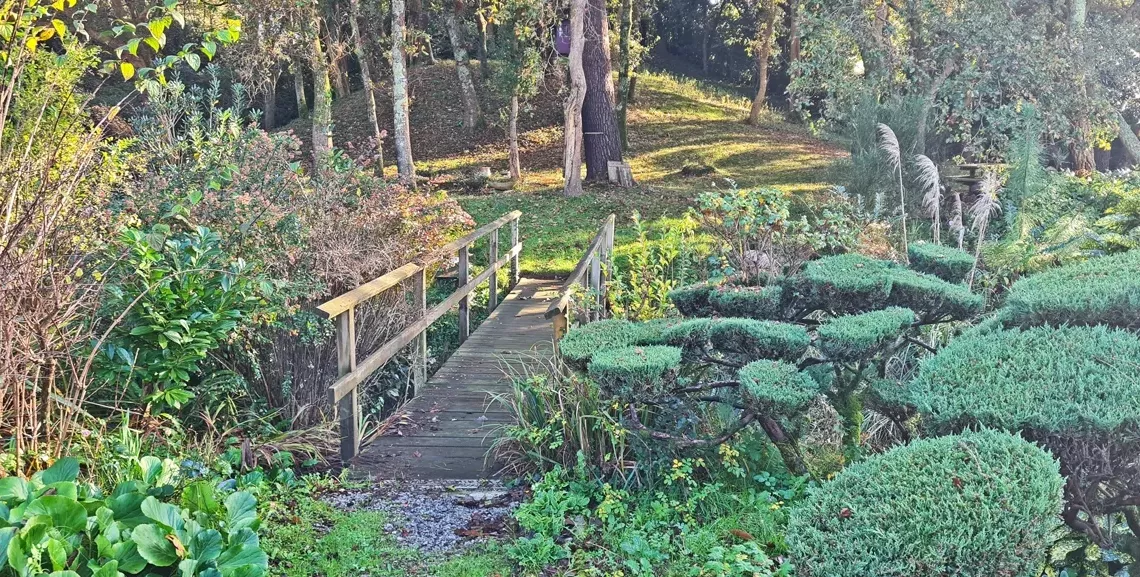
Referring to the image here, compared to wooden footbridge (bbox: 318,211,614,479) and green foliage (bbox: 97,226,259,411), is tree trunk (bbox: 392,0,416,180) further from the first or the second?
green foliage (bbox: 97,226,259,411)

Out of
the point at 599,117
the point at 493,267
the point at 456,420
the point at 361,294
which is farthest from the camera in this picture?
the point at 599,117

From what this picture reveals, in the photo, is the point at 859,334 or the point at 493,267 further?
the point at 493,267

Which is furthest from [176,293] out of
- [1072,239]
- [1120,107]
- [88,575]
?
[1120,107]

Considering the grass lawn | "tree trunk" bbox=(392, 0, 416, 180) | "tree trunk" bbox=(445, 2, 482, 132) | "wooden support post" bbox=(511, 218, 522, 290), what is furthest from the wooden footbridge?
"tree trunk" bbox=(445, 2, 482, 132)

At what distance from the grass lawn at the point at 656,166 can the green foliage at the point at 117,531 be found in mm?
7763

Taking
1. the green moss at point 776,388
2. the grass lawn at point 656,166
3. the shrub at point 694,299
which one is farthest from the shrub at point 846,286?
the grass lawn at point 656,166

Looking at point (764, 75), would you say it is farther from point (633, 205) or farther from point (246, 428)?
→ point (246, 428)

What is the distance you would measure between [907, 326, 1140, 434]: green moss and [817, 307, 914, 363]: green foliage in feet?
0.96

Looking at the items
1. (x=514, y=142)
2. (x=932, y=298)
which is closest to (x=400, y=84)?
(x=514, y=142)

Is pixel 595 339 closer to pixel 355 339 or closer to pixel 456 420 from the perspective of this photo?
pixel 456 420

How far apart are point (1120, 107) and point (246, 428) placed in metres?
14.7

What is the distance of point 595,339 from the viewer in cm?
425

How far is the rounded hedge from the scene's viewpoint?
89.3 inches

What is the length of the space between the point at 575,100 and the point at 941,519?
12.7 meters
